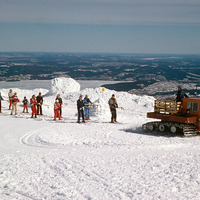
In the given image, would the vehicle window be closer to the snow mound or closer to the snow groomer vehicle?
the snow groomer vehicle

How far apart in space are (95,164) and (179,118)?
5.55 metres

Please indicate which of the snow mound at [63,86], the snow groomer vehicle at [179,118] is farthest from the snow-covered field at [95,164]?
the snow mound at [63,86]

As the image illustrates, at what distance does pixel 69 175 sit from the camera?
26.6 feet

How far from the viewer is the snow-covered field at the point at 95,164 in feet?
23.3

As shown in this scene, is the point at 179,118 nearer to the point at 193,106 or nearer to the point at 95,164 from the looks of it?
the point at 193,106

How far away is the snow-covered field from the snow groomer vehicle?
619mm

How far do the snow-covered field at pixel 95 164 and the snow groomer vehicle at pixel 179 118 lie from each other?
2.03 ft

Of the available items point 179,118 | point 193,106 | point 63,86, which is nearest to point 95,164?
point 179,118

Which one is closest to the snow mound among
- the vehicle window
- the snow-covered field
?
the snow-covered field

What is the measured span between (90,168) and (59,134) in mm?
4669

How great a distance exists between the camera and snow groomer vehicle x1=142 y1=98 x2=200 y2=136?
507 inches

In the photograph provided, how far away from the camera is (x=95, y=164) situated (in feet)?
29.3

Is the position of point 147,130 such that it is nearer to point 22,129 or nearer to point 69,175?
point 22,129

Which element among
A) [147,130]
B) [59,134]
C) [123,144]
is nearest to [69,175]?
[123,144]
